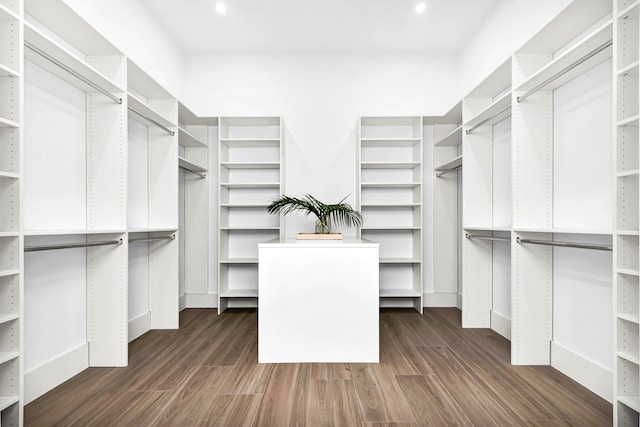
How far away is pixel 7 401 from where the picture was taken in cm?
147

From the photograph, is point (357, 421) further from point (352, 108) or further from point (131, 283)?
point (352, 108)

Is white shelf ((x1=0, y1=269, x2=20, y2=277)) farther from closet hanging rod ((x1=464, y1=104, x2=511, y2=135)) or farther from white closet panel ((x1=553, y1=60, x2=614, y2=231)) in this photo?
closet hanging rod ((x1=464, y1=104, x2=511, y2=135))

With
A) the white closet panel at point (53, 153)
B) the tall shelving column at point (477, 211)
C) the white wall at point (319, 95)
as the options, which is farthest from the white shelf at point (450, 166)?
the white closet panel at point (53, 153)

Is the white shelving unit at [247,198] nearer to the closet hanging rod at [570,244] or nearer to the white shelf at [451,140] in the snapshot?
the white shelf at [451,140]

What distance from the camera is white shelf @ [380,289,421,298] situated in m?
3.61

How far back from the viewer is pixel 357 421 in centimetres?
168

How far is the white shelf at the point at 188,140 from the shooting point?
3.48 m

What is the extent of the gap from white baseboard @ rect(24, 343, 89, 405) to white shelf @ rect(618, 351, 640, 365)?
111 inches

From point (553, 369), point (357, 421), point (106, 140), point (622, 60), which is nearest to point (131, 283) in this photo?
point (106, 140)

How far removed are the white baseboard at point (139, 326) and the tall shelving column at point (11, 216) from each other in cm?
138

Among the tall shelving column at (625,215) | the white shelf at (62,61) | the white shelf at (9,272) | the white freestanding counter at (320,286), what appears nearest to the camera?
the white shelf at (9,272)

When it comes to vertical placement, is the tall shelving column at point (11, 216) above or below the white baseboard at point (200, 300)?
above

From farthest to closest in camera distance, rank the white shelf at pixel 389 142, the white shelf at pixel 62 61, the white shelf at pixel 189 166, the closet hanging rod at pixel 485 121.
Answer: the white shelf at pixel 389 142, the white shelf at pixel 189 166, the closet hanging rod at pixel 485 121, the white shelf at pixel 62 61

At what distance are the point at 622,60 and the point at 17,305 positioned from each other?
2781mm
